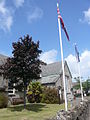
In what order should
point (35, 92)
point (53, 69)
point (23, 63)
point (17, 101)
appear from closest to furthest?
point (23, 63) < point (17, 101) < point (35, 92) < point (53, 69)

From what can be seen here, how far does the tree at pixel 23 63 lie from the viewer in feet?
54.2

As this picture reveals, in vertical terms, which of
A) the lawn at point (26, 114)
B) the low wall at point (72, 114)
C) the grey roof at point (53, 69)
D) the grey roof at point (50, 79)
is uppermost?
the grey roof at point (53, 69)

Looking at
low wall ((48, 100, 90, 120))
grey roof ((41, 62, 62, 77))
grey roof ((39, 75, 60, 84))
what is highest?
grey roof ((41, 62, 62, 77))

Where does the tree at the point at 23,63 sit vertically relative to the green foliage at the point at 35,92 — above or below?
above

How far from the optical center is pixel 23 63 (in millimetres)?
16812

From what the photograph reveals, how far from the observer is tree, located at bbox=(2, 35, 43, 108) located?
1653 centimetres

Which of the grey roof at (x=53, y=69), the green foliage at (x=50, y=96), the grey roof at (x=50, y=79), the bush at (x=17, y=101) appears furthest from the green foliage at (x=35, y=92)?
the grey roof at (x=53, y=69)

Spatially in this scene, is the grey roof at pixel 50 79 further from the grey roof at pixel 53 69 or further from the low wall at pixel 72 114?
the low wall at pixel 72 114

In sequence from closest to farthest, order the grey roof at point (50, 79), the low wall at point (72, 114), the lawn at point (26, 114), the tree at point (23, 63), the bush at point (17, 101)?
the low wall at point (72, 114)
the lawn at point (26, 114)
the tree at point (23, 63)
the bush at point (17, 101)
the grey roof at point (50, 79)

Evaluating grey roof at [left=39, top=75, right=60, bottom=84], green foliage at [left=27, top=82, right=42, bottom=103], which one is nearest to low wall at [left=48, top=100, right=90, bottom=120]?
green foliage at [left=27, top=82, right=42, bottom=103]

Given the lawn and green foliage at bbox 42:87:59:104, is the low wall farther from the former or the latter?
green foliage at bbox 42:87:59:104

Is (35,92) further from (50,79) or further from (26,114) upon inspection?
(26,114)

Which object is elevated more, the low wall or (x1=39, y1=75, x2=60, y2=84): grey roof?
(x1=39, y1=75, x2=60, y2=84): grey roof

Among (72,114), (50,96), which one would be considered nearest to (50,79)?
(50,96)
